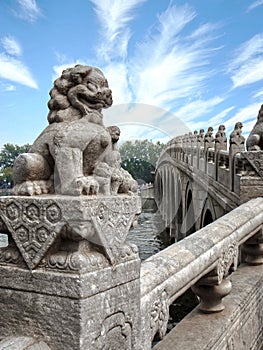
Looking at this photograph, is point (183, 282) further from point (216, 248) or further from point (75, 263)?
point (75, 263)

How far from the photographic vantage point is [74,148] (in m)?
1.95

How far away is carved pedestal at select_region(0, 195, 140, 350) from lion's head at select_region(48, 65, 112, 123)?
589mm

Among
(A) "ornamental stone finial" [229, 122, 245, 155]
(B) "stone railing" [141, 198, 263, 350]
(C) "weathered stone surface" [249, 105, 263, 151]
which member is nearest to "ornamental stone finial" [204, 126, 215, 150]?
(A) "ornamental stone finial" [229, 122, 245, 155]

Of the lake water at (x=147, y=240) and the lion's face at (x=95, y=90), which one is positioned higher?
the lion's face at (x=95, y=90)

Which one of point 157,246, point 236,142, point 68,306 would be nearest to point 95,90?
point 68,306

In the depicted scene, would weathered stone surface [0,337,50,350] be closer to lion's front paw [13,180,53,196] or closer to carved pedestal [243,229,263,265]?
lion's front paw [13,180,53,196]

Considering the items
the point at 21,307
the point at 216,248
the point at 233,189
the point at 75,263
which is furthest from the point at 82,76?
the point at 233,189

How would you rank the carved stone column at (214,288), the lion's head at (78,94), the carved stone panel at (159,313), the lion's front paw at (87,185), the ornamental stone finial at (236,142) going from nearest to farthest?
the lion's front paw at (87,185) → the lion's head at (78,94) → the carved stone panel at (159,313) → the carved stone column at (214,288) → the ornamental stone finial at (236,142)

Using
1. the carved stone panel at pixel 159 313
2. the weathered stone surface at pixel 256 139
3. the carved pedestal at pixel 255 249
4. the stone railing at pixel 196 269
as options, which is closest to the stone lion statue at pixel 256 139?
the weathered stone surface at pixel 256 139

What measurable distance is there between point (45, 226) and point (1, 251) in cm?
31

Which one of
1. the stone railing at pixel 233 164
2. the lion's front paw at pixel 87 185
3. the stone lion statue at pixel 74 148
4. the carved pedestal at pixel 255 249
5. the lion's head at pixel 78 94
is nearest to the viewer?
the lion's front paw at pixel 87 185

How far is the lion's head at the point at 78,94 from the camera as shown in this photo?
2.15m

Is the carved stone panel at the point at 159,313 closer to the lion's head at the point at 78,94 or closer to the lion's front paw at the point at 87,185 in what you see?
the lion's front paw at the point at 87,185

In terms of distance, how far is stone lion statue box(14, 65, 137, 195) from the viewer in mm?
1861
